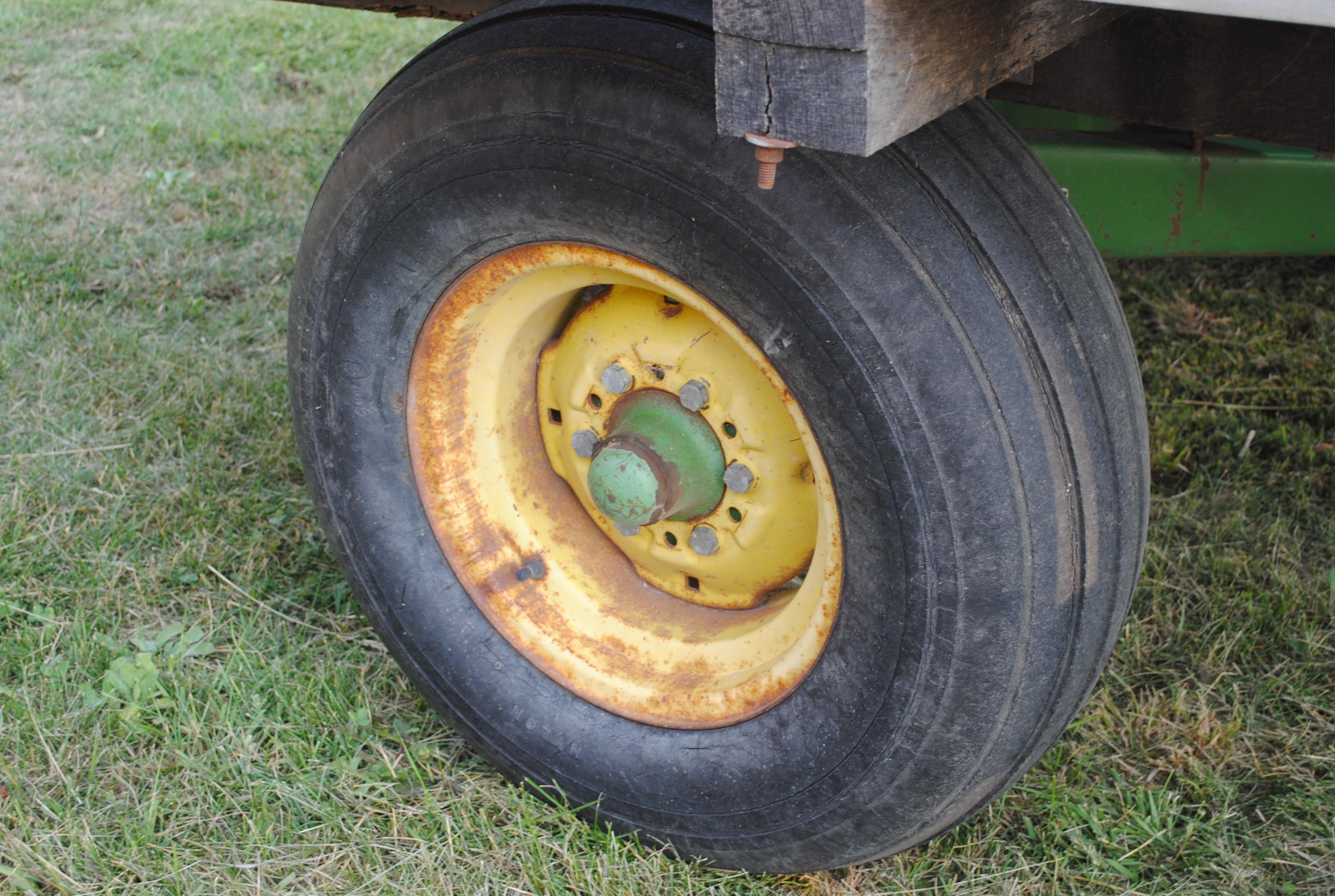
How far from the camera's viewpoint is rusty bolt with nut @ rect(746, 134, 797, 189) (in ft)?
3.42

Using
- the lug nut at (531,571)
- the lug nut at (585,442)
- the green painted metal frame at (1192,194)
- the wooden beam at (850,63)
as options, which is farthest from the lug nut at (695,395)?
the green painted metal frame at (1192,194)

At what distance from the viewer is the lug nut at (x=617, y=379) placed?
5.47 feet

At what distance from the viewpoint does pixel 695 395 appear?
1592 mm

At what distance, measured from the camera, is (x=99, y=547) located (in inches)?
92.4

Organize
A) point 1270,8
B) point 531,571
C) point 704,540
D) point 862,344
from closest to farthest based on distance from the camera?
point 1270,8, point 862,344, point 704,540, point 531,571

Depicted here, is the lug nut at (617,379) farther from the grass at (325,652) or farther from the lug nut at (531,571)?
the grass at (325,652)

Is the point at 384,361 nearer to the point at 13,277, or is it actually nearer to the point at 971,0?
the point at 971,0

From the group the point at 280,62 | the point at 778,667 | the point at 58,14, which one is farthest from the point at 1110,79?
the point at 58,14

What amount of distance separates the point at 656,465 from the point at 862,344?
1.44 feet

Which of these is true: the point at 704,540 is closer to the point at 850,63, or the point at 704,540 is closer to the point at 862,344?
the point at 862,344

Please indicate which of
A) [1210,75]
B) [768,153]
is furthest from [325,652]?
[1210,75]

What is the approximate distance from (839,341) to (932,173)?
0.73 ft

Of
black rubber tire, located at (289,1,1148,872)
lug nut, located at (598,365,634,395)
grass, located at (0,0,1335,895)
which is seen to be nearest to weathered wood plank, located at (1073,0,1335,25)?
black rubber tire, located at (289,1,1148,872)

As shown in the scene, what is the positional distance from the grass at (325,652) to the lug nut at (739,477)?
568 millimetres
